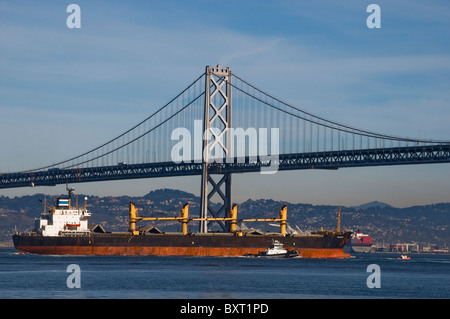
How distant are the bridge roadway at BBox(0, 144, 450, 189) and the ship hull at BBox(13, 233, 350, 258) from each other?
444 inches

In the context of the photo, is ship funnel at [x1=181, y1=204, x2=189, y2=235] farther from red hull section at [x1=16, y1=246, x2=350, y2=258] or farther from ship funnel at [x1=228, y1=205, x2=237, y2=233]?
ship funnel at [x1=228, y1=205, x2=237, y2=233]

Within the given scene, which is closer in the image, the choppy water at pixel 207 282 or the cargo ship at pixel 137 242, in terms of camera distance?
the choppy water at pixel 207 282

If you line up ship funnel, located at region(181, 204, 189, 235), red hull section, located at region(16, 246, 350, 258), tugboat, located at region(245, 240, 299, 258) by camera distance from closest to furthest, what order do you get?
1. tugboat, located at region(245, 240, 299, 258)
2. red hull section, located at region(16, 246, 350, 258)
3. ship funnel, located at region(181, 204, 189, 235)

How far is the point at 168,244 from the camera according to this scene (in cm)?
9769

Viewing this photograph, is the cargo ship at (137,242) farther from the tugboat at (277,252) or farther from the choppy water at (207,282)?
the choppy water at (207,282)

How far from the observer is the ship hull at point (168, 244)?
313 ft

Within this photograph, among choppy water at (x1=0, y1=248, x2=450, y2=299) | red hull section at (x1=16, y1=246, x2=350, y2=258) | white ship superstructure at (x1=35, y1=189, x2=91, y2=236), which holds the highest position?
white ship superstructure at (x1=35, y1=189, x2=91, y2=236)

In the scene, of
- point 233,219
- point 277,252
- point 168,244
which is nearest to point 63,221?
point 168,244

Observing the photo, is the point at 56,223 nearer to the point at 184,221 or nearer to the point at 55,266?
the point at 184,221

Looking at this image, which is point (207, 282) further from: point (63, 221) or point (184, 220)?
point (184, 220)

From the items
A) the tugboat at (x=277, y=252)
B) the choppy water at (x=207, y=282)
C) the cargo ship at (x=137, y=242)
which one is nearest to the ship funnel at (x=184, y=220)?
the cargo ship at (x=137, y=242)

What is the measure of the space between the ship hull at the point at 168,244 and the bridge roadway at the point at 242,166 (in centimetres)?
1129

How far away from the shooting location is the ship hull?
9544cm

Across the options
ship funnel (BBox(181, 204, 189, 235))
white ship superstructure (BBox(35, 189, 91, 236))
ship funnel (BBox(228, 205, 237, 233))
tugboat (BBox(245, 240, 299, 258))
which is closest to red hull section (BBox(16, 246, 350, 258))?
white ship superstructure (BBox(35, 189, 91, 236))
